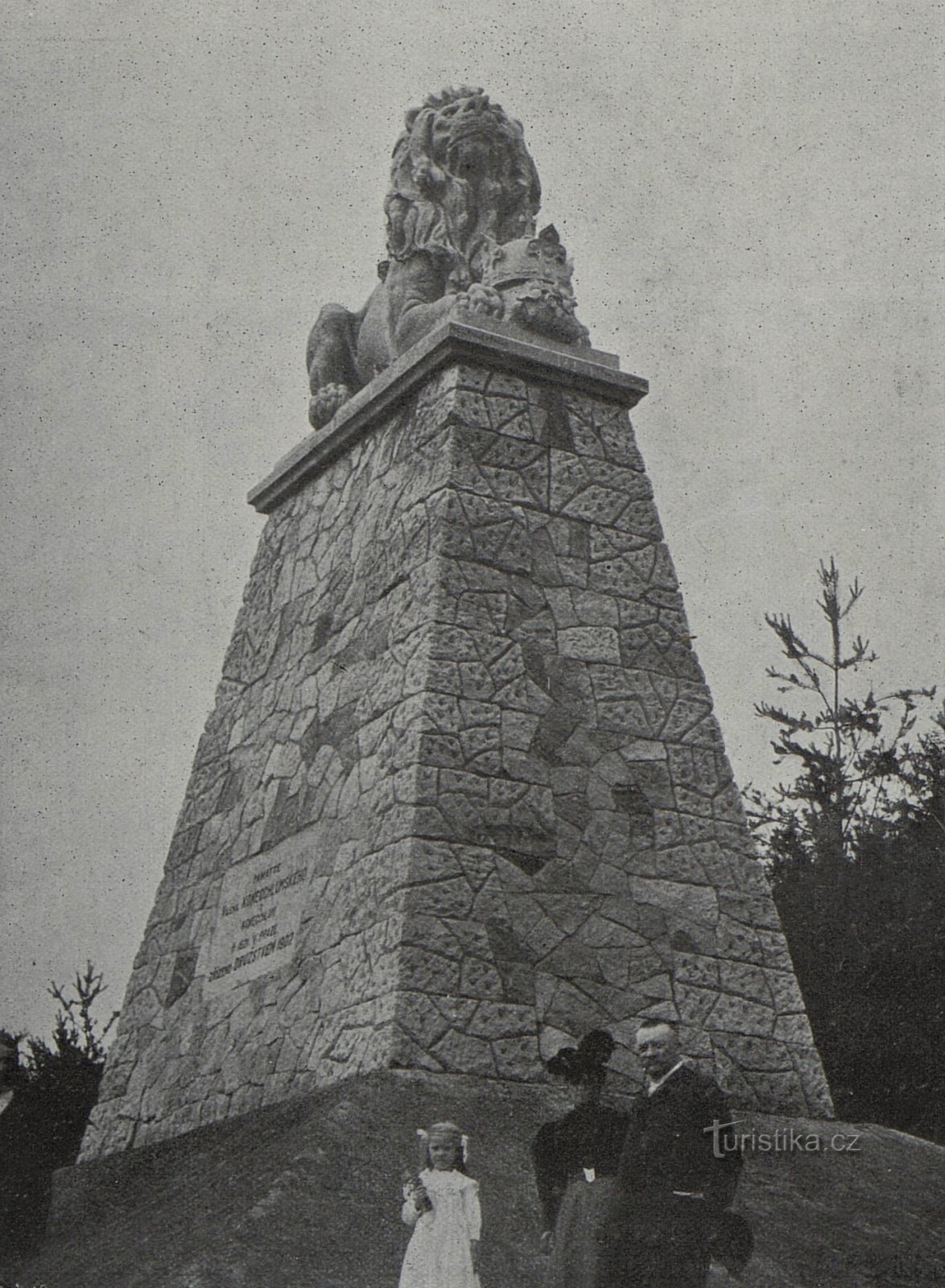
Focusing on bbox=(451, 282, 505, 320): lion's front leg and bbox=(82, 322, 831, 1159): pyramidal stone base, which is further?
bbox=(451, 282, 505, 320): lion's front leg

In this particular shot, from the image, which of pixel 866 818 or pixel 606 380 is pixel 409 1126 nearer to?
pixel 606 380

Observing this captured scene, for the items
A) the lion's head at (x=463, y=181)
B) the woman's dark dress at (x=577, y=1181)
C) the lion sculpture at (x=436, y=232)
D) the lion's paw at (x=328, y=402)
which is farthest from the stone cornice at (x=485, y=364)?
the woman's dark dress at (x=577, y=1181)

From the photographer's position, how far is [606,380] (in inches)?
385

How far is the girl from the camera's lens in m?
6.32

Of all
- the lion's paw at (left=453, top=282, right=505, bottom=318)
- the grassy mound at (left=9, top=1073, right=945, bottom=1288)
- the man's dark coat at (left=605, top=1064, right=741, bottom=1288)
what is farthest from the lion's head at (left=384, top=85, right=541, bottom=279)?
the man's dark coat at (left=605, top=1064, right=741, bottom=1288)

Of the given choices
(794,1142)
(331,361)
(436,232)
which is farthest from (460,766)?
(436,232)

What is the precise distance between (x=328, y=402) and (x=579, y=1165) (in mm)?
5200

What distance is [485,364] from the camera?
31.2 feet

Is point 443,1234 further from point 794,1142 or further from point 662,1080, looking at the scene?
point 794,1142

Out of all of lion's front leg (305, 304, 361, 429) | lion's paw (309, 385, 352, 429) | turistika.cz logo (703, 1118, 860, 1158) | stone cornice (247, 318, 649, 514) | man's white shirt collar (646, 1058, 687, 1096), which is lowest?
man's white shirt collar (646, 1058, 687, 1096)

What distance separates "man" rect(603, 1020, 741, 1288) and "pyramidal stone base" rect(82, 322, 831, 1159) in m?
1.07

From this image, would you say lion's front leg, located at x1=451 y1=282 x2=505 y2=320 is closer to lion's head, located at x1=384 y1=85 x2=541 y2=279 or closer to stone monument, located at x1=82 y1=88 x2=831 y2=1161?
stone monument, located at x1=82 y1=88 x2=831 y2=1161

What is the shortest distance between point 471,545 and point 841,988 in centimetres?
709

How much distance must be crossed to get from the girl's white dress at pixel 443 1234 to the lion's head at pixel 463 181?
5810mm
